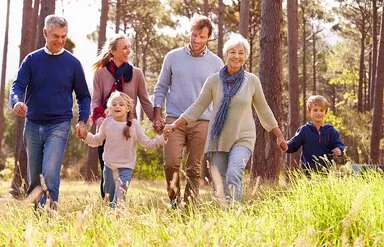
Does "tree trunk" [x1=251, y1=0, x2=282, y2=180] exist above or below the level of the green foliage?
above

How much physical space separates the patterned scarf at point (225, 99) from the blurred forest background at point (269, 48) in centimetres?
447

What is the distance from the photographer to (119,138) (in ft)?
19.3

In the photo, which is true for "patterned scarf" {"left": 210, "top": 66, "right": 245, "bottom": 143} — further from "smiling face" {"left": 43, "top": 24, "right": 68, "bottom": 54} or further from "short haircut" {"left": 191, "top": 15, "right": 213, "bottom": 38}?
"smiling face" {"left": 43, "top": 24, "right": 68, "bottom": 54}

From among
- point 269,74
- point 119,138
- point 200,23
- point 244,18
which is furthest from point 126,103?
point 244,18

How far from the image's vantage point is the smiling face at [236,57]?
5.49 meters

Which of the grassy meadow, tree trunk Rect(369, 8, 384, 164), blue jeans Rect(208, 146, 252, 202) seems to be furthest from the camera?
tree trunk Rect(369, 8, 384, 164)

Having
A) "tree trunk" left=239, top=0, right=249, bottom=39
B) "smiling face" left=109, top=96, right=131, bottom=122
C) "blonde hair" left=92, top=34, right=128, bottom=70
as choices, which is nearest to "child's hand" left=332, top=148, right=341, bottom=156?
"smiling face" left=109, top=96, right=131, bottom=122

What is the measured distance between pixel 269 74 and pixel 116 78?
14.2 feet

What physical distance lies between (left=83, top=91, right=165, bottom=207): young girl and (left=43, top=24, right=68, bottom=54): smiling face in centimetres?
69

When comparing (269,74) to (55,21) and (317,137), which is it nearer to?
(317,137)

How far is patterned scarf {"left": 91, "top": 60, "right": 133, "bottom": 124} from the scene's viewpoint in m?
6.21

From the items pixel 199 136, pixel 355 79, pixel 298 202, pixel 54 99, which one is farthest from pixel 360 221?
pixel 355 79

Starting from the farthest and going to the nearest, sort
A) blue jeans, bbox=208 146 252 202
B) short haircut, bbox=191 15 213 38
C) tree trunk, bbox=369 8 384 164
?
tree trunk, bbox=369 8 384 164
short haircut, bbox=191 15 213 38
blue jeans, bbox=208 146 252 202

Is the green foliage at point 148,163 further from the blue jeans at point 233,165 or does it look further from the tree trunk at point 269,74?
the blue jeans at point 233,165
